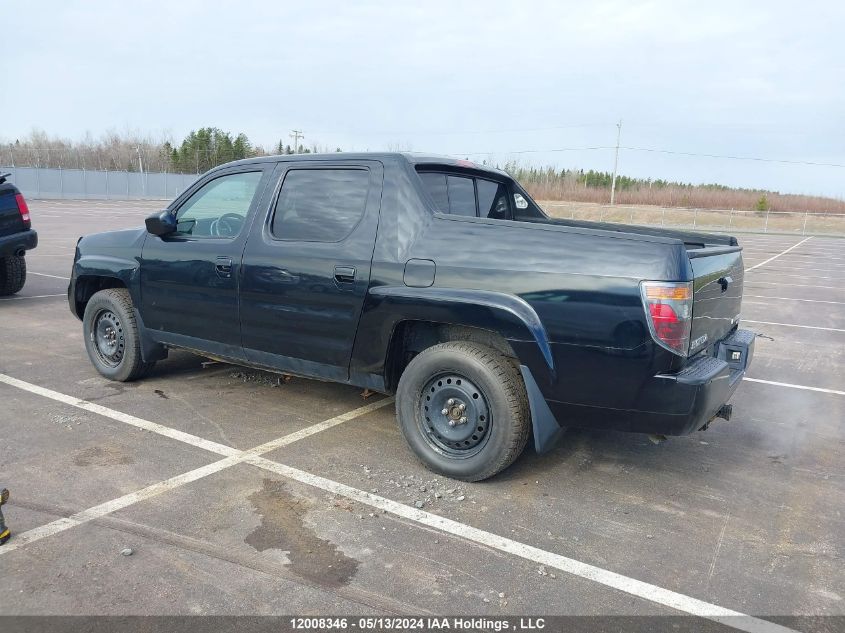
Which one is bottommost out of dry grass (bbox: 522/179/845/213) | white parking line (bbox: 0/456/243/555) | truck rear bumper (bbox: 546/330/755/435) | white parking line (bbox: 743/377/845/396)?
white parking line (bbox: 0/456/243/555)

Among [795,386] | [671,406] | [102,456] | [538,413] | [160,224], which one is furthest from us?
[795,386]

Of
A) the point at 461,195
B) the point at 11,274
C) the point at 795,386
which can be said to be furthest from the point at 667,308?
the point at 11,274

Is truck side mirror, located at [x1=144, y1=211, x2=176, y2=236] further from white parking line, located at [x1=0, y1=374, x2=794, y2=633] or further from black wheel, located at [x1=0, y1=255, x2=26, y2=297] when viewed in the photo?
black wheel, located at [x1=0, y1=255, x2=26, y2=297]

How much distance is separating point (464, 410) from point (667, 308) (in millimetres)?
1289

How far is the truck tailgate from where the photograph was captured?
11.9 ft

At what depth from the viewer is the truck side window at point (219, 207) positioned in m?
4.96

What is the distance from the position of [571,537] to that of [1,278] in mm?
9405

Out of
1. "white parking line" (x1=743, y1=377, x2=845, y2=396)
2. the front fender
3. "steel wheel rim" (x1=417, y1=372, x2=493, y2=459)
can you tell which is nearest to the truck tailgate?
"steel wheel rim" (x1=417, y1=372, x2=493, y2=459)


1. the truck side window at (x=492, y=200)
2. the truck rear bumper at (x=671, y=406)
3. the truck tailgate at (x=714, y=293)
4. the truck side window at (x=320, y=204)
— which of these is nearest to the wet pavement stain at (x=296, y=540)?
the truck rear bumper at (x=671, y=406)

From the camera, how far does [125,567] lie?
3.05 m

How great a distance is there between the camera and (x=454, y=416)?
4.07 meters

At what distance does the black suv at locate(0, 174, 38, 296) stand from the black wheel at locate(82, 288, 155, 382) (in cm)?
436

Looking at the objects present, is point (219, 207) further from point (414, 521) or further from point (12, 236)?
point (12, 236)

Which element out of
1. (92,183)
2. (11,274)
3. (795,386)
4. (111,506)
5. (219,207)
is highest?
(92,183)
